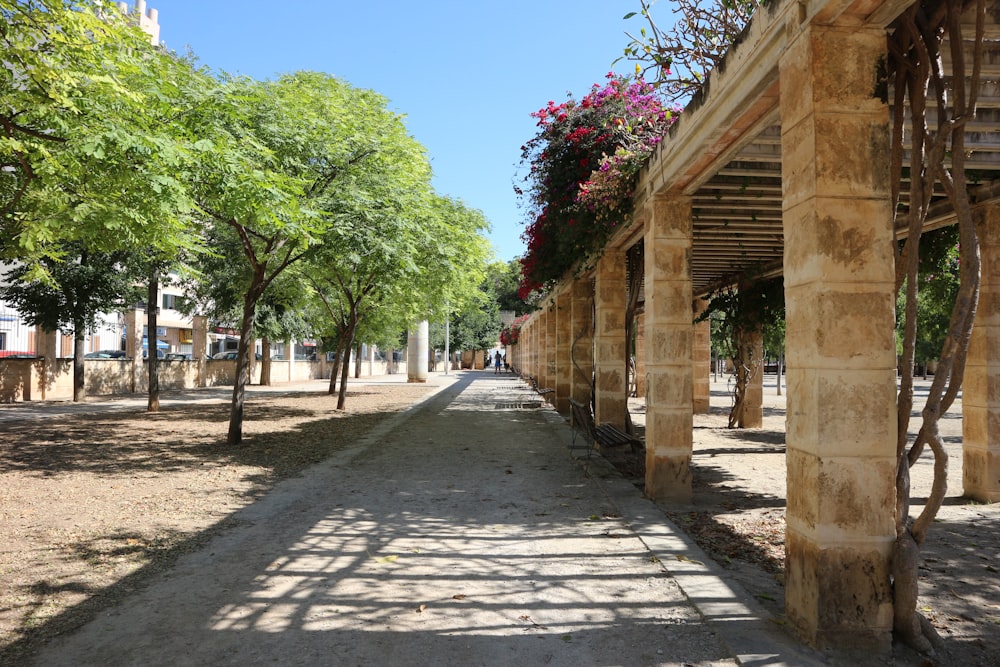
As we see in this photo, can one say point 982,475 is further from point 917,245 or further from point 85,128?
point 85,128

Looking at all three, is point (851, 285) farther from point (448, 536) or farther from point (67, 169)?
point (67, 169)

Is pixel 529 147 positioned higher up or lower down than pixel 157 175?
higher up

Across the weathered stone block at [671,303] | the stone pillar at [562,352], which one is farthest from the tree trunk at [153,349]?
the weathered stone block at [671,303]

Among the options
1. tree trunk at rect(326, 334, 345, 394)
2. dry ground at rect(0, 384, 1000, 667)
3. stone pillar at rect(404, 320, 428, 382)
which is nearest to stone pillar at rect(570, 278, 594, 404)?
dry ground at rect(0, 384, 1000, 667)

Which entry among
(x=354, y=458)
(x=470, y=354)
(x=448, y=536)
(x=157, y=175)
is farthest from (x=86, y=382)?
(x=470, y=354)

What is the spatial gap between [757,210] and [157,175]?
6.68 m

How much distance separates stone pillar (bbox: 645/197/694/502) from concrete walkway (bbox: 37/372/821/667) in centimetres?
50

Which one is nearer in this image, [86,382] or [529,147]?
[529,147]

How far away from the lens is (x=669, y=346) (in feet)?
21.0

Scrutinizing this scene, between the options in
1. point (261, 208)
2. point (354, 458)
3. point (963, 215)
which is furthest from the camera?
point (354, 458)

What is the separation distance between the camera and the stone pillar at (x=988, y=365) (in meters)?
6.22

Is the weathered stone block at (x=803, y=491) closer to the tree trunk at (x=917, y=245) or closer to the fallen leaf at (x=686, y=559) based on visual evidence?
the tree trunk at (x=917, y=245)

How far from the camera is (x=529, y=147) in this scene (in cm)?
920

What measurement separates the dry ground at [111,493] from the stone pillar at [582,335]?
4.75 meters
